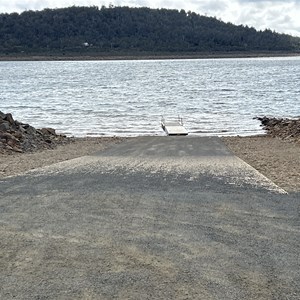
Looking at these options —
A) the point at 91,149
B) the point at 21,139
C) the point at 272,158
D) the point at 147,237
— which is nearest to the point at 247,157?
the point at 272,158

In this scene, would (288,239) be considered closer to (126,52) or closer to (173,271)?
(173,271)

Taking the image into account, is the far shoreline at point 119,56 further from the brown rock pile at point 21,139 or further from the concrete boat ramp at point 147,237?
the concrete boat ramp at point 147,237

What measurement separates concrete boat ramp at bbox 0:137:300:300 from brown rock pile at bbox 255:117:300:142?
11249mm

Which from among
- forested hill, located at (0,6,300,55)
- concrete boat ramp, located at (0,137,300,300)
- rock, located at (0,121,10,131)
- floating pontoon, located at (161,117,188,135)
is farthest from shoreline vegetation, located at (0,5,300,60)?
concrete boat ramp, located at (0,137,300,300)

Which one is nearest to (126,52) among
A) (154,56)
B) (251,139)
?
(154,56)

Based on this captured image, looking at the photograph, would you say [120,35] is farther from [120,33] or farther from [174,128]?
[174,128]

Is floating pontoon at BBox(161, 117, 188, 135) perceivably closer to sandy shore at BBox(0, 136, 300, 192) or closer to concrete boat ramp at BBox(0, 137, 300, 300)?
sandy shore at BBox(0, 136, 300, 192)

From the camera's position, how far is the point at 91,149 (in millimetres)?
18031

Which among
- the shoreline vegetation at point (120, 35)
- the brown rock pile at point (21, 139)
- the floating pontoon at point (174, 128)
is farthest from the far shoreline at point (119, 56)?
the brown rock pile at point (21, 139)

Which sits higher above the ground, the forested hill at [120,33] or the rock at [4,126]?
the rock at [4,126]

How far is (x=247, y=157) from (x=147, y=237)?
8957 millimetres

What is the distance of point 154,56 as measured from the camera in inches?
5969

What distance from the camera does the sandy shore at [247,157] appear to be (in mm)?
11084

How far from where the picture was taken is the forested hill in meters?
151
